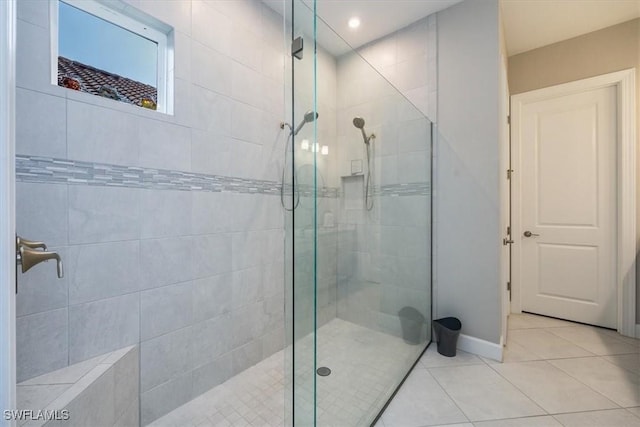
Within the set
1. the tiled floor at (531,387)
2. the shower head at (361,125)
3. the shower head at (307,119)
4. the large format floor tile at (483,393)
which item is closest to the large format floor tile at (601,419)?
the tiled floor at (531,387)

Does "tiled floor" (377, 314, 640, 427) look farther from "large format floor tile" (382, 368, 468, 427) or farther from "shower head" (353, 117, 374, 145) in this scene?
"shower head" (353, 117, 374, 145)

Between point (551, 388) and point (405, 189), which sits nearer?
point (551, 388)

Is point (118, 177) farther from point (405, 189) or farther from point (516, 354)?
point (516, 354)

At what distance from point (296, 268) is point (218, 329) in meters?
0.93

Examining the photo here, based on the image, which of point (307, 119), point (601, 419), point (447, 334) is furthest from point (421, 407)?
point (307, 119)

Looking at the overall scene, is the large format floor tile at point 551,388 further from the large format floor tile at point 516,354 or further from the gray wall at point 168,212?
the gray wall at point 168,212

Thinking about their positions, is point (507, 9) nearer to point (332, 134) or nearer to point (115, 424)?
point (332, 134)

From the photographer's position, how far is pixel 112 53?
137 cm

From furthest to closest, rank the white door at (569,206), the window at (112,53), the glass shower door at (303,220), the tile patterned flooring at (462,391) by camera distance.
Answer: the white door at (569,206), the tile patterned flooring at (462,391), the window at (112,53), the glass shower door at (303,220)

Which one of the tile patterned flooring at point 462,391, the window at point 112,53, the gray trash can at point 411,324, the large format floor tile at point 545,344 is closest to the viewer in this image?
the window at point 112,53

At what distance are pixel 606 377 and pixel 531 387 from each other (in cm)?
54

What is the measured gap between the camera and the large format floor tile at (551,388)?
1.43 m

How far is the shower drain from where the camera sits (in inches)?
41.7

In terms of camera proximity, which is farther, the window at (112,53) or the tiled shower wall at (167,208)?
the window at (112,53)
